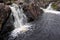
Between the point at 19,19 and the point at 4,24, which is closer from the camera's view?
the point at 4,24

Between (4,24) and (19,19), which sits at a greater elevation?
(4,24)

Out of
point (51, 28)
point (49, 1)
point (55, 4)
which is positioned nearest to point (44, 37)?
point (51, 28)

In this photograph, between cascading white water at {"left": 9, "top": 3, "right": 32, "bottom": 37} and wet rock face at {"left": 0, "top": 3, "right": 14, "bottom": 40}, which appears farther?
cascading white water at {"left": 9, "top": 3, "right": 32, "bottom": 37}

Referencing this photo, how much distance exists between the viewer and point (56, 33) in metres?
21.9

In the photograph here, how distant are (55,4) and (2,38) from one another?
2710cm

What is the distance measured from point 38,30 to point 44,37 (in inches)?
128

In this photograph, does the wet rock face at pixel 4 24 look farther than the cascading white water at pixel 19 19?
No

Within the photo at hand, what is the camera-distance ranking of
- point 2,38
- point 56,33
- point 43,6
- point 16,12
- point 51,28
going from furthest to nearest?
point 43,6 < point 16,12 < point 51,28 < point 56,33 < point 2,38

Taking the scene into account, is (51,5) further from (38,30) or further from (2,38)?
(2,38)

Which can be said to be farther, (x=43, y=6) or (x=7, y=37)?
(x=43, y=6)

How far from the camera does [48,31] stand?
75.3ft

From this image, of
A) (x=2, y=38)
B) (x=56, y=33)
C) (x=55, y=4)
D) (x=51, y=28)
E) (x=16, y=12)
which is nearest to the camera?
(x=2, y=38)

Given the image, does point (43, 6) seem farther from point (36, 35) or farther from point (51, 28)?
point (36, 35)

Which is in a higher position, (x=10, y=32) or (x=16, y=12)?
(x=16, y=12)
